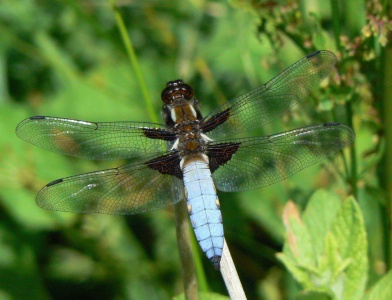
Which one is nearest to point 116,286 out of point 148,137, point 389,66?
point 148,137

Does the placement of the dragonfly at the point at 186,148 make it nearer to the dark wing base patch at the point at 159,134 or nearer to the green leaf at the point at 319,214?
the dark wing base patch at the point at 159,134

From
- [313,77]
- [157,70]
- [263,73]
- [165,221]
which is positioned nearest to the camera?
[313,77]

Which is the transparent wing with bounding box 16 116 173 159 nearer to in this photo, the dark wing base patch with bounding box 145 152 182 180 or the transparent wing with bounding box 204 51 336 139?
the dark wing base patch with bounding box 145 152 182 180

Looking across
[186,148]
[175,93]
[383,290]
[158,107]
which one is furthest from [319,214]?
[158,107]

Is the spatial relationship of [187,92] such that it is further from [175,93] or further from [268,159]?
[268,159]

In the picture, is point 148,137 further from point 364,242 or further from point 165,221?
point 165,221

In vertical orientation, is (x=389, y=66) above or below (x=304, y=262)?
above
